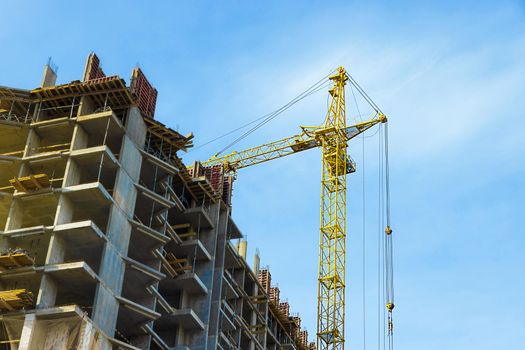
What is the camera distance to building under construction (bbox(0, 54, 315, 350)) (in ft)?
191

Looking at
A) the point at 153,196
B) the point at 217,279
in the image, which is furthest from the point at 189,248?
the point at 153,196

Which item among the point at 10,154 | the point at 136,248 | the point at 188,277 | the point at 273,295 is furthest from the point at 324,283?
the point at 10,154

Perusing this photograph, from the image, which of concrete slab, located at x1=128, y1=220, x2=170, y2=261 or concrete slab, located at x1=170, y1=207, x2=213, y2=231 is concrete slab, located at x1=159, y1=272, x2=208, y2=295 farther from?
concrete slab, located at x1=170, y1=207, x2=213, y2=231

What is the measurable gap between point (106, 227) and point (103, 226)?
2.21 m

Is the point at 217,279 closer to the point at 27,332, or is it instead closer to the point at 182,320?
the point at 182,320

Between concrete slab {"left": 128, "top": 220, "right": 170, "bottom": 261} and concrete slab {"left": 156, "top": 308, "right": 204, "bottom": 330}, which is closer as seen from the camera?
concrete slab {"left": 128, "top": 220, "right": 170, "bottom": 261}

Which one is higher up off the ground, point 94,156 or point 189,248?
point 94,156

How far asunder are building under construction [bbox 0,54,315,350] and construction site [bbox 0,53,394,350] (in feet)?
0.32

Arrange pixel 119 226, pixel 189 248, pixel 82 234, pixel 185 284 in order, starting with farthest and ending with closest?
pixel 189 248 → pixel 185 284 → pixel 119 226 → pixel 82 234

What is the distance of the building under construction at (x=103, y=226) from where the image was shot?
58.3 metres

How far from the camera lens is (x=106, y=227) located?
64.2 m

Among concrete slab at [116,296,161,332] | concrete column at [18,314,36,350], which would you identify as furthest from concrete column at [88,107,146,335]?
concrete column at [18,314,36,350]

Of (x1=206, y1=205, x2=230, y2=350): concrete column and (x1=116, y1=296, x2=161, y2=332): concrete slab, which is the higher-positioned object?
(x1=206, y1=205, x2=230, y2=350): concrete column

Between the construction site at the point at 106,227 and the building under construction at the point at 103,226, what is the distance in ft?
0.32
